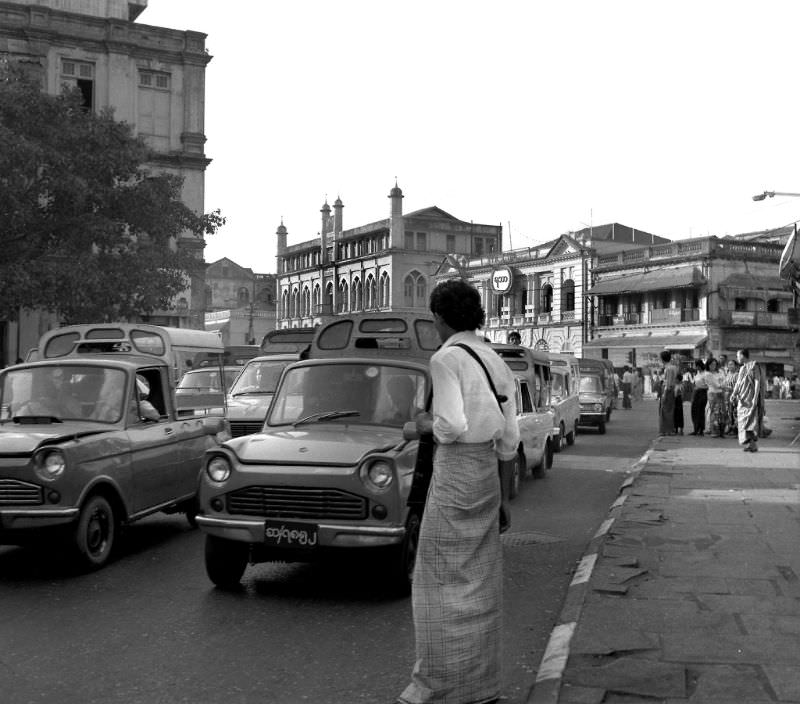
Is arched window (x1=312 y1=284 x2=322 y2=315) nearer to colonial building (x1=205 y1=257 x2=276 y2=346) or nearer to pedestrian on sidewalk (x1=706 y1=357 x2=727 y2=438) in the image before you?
colonial building (x1=205 y1=257 x2=276 y2=346)

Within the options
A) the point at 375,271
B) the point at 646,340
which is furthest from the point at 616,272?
the point at 375,271

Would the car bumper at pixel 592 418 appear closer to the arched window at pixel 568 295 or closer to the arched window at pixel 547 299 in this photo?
the arched window at pixel 568 295

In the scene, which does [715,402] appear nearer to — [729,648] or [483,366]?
[729,648]

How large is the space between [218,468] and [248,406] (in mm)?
7125

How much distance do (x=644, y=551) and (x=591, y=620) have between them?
2.44 meters

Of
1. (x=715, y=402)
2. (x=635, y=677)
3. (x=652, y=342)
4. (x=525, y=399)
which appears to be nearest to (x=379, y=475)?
(x=635, y=677)

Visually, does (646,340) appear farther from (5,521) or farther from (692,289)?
(5,521)

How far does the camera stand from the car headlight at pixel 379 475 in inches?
272

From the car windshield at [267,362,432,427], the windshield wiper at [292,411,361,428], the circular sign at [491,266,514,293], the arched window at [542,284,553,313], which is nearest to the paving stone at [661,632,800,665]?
the car windshield at [267,362,432,427]

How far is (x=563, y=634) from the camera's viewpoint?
19.1 feet

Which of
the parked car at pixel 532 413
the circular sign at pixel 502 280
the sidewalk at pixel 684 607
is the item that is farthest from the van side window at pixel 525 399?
the circular sign at pixel 502 280

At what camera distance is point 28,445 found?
7.70 m

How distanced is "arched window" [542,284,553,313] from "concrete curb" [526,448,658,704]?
2655 inches

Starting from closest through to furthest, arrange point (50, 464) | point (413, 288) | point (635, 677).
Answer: point (635, 677) → point (50, 464) → point (413, 288)
